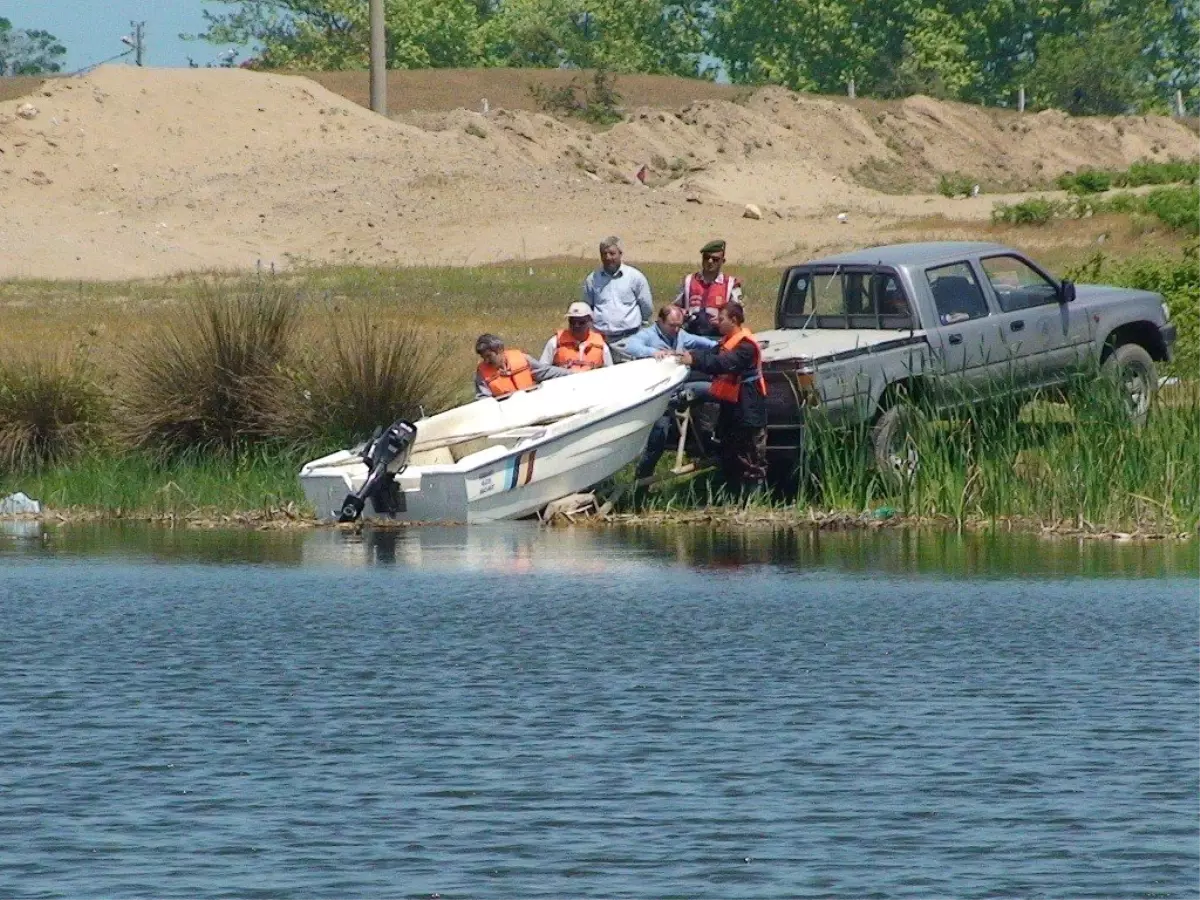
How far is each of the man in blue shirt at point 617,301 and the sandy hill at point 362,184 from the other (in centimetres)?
3428

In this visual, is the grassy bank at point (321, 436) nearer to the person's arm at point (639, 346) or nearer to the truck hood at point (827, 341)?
the truck hood at point (827, 341)

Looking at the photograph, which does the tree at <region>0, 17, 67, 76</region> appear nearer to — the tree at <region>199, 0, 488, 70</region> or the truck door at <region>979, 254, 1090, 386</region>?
the tree at <region>199, 0, 488, 70</region>

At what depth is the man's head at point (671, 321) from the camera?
2066 cm

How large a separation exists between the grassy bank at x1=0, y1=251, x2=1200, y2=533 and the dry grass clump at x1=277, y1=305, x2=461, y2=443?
1 cm

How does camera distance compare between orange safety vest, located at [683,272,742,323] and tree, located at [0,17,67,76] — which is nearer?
orange safety vest, located at [683,272,742,323]

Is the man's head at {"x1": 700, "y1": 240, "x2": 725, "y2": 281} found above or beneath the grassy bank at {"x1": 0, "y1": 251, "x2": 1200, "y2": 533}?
above

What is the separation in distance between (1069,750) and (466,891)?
3.24 metres

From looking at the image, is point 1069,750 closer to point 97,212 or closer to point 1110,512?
point 1110,512

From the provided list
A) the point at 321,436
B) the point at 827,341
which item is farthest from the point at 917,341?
the point at 321,436

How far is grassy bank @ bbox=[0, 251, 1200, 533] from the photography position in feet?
64.6

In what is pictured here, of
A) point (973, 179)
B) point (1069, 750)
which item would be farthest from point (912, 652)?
point (973, 179)

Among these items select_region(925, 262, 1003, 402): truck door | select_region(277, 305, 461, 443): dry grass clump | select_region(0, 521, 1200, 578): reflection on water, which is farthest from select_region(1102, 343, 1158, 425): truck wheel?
select_region(277, 305, 461, 443): dry grass clump

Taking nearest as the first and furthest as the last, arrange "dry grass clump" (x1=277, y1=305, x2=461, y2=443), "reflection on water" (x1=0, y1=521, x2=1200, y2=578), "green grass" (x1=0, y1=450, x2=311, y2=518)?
"reflection on water" (x1=0, y1=521, x2=1200, y2=578) < "green grass" (x1=0, y1=450, x2=311, y2=518) < "dry grass clump" (x1=277, y1=305, x2=461, y2=443)

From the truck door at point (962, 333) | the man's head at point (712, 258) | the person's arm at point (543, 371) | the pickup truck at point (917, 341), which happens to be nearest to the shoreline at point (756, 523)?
the pickup truck at point (917, 341)
